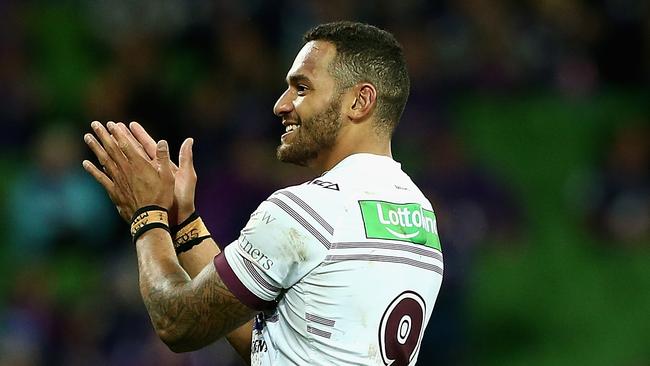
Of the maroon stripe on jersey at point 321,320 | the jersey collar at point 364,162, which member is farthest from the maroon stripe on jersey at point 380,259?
the jersey collar at point 364,162

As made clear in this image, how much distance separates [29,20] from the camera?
36.8 feet

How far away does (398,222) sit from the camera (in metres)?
3.45

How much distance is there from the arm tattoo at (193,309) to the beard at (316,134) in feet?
1.52

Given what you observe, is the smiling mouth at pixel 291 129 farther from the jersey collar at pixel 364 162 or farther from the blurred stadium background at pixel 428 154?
the blurred stadium background at pixel 428 154

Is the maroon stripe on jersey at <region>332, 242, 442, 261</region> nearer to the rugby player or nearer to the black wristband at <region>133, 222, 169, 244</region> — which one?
the rugby player

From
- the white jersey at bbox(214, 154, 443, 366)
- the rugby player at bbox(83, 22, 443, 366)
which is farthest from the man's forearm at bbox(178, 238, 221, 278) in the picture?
the white jersey at bbox(214, 154, 443, 366)

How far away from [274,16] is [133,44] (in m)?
1.23

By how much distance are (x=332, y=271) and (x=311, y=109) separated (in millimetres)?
526

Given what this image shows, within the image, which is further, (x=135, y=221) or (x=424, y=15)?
(x=424, y=15)

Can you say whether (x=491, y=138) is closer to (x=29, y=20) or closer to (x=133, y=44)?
(x=133, y=44)

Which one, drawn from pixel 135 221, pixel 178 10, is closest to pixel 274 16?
pixel 178 10

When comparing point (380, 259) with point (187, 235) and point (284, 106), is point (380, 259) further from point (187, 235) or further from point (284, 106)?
point (187, 235)

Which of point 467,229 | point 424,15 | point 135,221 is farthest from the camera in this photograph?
point 424,15

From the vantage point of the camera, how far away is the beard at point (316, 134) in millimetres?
3580
